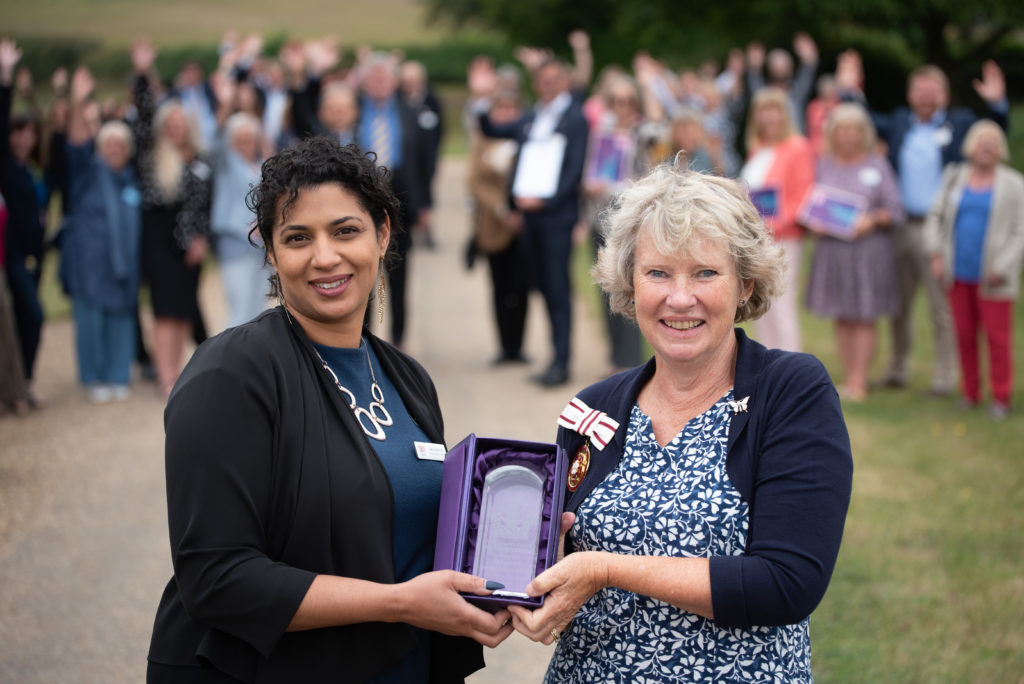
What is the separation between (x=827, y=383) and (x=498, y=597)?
3.01 ft

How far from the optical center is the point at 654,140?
8.93 metres

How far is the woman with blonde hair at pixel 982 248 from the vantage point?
789 cm

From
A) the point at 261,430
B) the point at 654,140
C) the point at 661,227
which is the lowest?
the point at 261,430

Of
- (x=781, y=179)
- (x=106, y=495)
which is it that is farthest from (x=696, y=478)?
(x=781, y=179)

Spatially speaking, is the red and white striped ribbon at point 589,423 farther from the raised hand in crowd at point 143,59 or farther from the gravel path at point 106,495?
the raised hand in crowd at point 143,59

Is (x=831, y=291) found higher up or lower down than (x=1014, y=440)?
higher up

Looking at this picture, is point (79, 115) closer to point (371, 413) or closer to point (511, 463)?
point (371, 413)

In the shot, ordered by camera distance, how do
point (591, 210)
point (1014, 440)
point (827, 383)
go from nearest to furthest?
point (827, 383), point (1014, 440), point (591, 210)

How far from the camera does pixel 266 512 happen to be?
2.21 metres

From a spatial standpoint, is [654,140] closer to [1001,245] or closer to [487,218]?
[487,218]

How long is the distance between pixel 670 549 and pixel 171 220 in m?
7.17

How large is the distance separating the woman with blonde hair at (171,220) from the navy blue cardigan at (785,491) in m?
6.96

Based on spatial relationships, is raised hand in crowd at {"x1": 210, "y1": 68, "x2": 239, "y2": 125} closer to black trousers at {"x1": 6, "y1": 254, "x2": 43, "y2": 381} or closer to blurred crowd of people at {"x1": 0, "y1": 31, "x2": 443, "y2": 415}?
blurred crowd of people at {"x1": 0, "y1": 31, "x2": 443, "y2": 415}


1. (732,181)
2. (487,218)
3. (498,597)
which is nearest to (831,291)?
(487,218)
